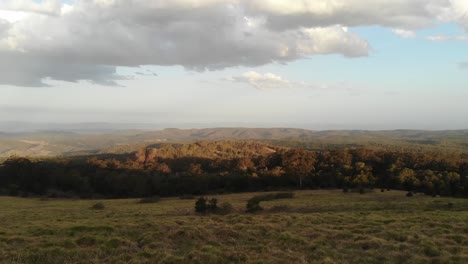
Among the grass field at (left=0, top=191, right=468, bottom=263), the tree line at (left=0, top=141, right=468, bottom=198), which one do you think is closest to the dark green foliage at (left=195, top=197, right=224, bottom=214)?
the grass field at (left=0, top=191, right=468, bottom=263)

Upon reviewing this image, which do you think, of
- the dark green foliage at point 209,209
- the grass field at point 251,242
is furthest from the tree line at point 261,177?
the grass field at point 251,242

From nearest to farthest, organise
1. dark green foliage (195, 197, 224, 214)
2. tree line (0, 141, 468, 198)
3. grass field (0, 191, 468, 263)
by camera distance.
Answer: grass field (0, 191, 468, 263) < dark green foliage (195, 197, 224, 214) < tree line (0, 141, 468, 198)

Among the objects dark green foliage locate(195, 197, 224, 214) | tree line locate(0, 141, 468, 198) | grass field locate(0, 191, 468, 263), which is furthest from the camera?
tree line locate(0, 141, 468, 198)

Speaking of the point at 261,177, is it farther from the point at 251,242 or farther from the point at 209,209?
the point at 251,242

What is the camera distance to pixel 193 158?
4675 inches

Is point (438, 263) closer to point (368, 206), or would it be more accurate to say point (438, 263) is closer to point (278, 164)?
point (368, 206)

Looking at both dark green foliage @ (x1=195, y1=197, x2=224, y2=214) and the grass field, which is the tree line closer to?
dark green foliage @ (x1=195, y1=197, x2=224, y2=214)

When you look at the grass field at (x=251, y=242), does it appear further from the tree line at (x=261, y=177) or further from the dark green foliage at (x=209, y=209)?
the tree line at (x=261, y=177)

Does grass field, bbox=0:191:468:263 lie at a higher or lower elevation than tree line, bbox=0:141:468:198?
higher

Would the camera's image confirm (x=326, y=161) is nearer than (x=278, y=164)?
Yes

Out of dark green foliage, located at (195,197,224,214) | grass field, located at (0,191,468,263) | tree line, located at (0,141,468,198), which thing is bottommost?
tree line, located at (0,141,468,198)

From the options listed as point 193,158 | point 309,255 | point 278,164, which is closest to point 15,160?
point 193,158

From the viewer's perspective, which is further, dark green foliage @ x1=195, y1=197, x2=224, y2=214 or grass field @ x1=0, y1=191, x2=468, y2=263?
dark green foliage @ x1=195, y1=197, x2=224, y2=214

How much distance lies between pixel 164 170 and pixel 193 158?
2119cm
